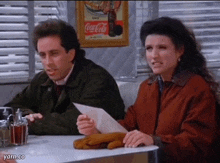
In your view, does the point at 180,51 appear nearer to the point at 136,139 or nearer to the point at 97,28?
the point at 136,139

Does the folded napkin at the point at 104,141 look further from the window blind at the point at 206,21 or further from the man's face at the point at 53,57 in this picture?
the window blind at the point at 206,21

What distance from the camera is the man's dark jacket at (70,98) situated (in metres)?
1.95

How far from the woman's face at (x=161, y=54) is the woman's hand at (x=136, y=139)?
0.35 metres

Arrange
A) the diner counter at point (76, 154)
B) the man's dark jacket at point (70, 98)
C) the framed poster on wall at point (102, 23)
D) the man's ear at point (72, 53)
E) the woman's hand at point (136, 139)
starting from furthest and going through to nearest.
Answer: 1. the framed poster on wall at point (102, 23)
2. the man's ear at point (72, 53)
3. the man's dark jacket at point (70, 98)
4. the woman's hand at point (136, 139)
5. the diner counter at point (76, 154)

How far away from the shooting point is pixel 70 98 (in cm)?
226

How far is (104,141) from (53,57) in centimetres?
82

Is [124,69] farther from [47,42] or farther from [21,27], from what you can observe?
[47,42]

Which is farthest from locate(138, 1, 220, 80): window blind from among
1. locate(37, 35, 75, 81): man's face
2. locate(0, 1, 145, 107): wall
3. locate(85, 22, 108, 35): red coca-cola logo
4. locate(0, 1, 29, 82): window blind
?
locate(37, 35, 75, 81): man's face

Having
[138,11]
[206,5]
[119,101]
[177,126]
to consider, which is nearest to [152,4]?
[138,11]

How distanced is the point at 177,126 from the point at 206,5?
205cm

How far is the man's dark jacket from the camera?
1.95 metres

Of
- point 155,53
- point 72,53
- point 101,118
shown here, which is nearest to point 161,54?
point 155,53

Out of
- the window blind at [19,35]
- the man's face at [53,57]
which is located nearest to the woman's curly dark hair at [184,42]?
the man's face at [53,57]

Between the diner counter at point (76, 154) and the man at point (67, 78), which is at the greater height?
the man at point (67, 78)
